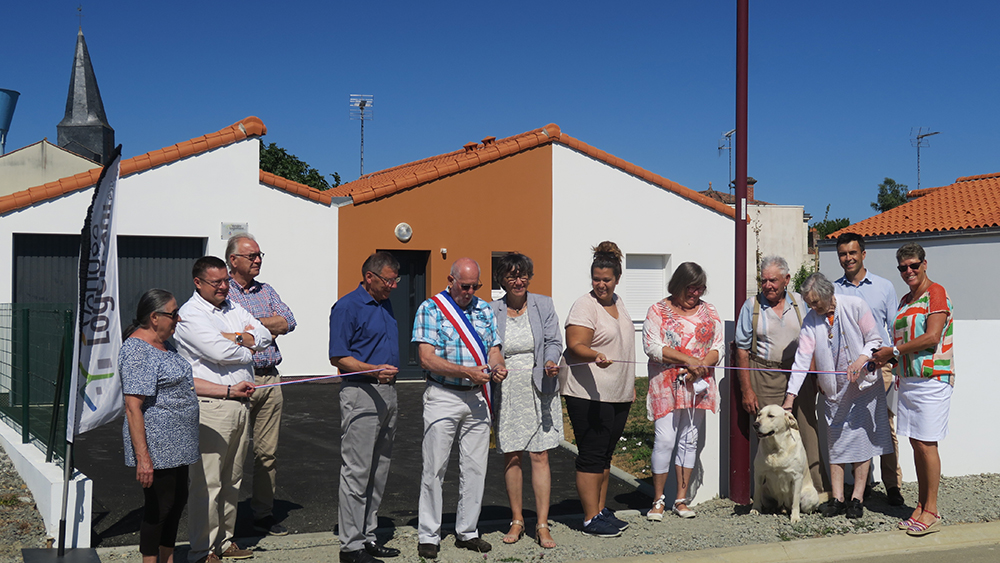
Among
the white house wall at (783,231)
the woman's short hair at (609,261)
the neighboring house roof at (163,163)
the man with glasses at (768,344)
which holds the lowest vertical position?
the man with glasses at (768,344)

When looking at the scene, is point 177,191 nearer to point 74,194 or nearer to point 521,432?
point 74,194

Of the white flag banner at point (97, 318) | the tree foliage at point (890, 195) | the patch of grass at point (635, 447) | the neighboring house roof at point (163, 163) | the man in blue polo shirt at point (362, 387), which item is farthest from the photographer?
the tree foliage at point (890, 195)

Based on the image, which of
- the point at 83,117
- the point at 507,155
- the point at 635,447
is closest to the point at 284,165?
the point at 83,117

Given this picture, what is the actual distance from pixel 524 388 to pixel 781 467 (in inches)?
80.8

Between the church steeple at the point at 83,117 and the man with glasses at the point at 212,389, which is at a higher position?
the church steeple at the point at 83,117

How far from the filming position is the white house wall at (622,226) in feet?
54.9

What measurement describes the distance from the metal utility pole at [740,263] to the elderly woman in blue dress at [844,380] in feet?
1.63

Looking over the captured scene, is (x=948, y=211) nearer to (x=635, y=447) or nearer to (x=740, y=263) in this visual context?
(x=635, y=447)

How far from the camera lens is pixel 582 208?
1691cm

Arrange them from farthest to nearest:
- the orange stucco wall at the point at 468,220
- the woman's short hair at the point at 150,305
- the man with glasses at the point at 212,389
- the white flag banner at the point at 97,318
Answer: the orange stucco wall at the point at 468,220 → the man with glasses at the point at 212,389 → the white flag banner at the point at 97,318 → the woman's short hair at the point at 150,305

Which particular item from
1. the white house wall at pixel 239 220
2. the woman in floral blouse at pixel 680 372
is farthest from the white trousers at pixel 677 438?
the white house wall at pixel 239 220

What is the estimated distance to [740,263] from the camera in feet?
22.1

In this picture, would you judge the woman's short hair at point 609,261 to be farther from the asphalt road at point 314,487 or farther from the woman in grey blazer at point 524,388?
the asphalt road at point 314,487

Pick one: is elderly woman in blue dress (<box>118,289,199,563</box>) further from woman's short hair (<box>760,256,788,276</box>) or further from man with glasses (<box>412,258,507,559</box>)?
woman's short hair (<box>760,256,788,276</box>)
